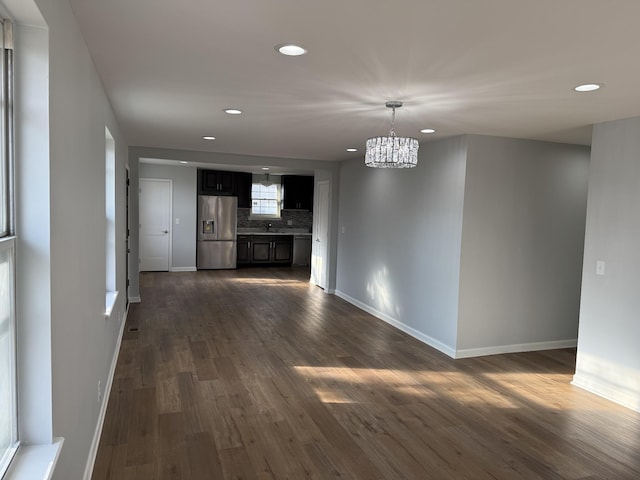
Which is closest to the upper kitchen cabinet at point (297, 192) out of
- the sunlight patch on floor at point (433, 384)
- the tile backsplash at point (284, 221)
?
the tile backsplash at point (284, 221)

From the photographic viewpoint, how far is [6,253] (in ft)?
4.50

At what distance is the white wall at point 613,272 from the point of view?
369 centimetres

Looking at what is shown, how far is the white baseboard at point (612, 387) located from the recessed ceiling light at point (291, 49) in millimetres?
3575

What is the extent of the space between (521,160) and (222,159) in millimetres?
4219

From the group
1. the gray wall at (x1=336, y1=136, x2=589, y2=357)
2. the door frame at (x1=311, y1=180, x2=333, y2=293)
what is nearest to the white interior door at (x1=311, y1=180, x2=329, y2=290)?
the door frame at (x1=311, y1=180, x2=333, y2=293)

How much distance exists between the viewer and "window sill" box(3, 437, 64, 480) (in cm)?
137

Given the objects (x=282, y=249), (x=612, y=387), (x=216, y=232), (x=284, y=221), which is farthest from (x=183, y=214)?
(x=612, y=387)

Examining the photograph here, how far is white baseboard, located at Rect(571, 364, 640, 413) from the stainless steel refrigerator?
25.3ft

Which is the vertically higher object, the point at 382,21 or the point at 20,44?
the point at 382,21

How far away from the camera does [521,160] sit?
4875 mm

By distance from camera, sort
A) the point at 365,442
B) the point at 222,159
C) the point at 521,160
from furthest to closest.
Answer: the point at 222,159 < the point at 521,160 < the point at 365,442

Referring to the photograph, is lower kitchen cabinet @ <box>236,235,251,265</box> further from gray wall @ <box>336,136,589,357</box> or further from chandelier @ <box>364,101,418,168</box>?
chandelier @ <box>364,101,418,168</box>

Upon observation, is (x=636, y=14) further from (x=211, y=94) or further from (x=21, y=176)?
(x=211, y=94)

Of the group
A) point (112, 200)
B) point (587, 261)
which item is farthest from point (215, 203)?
point (587, 261)
